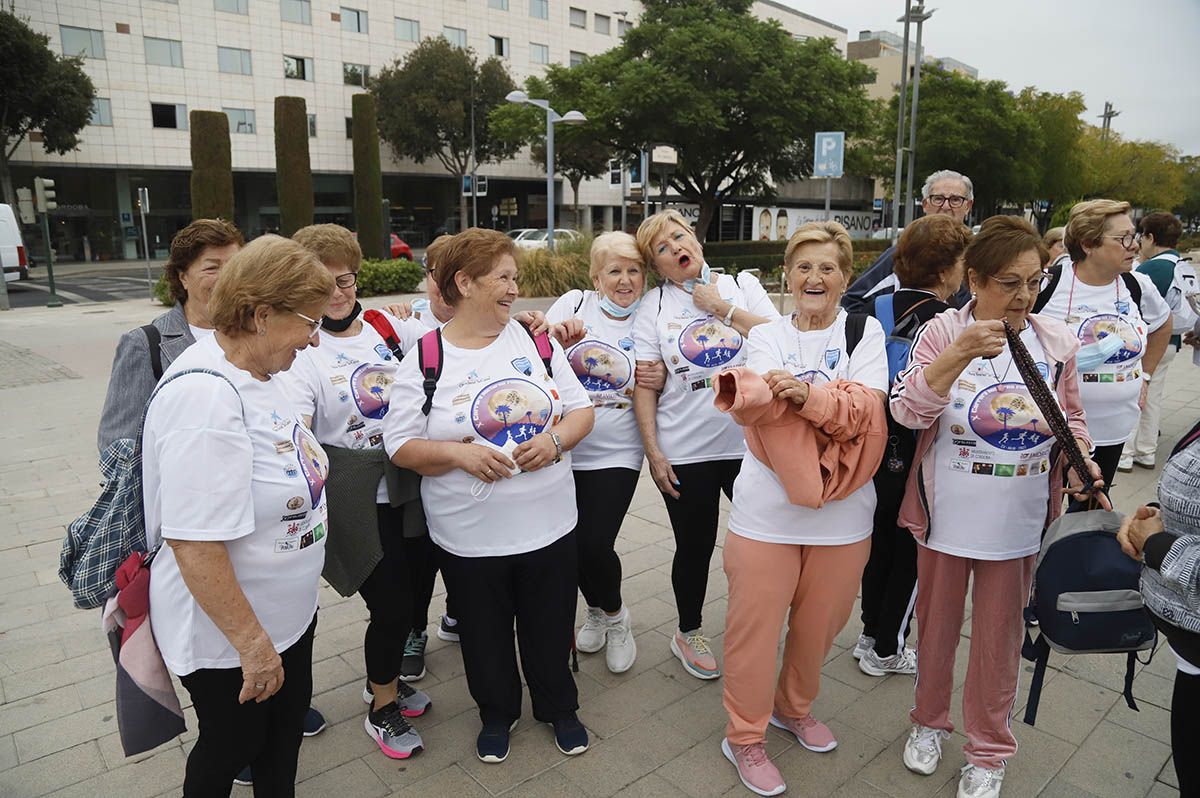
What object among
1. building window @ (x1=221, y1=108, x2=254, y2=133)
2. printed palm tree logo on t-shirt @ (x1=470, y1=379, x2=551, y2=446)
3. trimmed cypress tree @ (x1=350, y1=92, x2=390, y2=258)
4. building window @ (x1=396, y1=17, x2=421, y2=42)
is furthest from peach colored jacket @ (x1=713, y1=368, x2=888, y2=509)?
building window @ (x1=396, y1=17, x2=421, y2=42)

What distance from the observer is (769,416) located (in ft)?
8.42

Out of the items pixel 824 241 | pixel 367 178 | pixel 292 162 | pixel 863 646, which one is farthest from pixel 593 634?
pixel 367 178

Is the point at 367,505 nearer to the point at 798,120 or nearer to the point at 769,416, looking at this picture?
the point at 769,416

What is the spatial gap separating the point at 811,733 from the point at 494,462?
5.45 ft

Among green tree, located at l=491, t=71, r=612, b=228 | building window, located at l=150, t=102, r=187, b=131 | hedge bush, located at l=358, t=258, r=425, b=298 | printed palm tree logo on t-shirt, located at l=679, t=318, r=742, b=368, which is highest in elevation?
building window, located at l=150, t=102, r=187, b=131

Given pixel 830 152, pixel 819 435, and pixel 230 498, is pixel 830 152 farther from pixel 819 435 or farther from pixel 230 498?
pixel 230 498

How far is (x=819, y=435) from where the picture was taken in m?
2.68

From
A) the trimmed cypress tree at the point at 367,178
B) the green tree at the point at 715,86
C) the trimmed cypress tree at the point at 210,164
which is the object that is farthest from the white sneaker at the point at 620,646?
the green tree at the point at 715,86

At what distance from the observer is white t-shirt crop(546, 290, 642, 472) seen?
3541 millimetres

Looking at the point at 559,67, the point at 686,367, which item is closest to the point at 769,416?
the point at 686,367

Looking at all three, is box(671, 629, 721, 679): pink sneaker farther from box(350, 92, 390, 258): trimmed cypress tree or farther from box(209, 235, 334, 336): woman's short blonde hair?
box(350, 92, 390, 258): trimmed cypress tree

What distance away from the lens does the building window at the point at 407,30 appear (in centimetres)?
4478

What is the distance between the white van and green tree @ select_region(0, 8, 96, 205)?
14235 millimetres

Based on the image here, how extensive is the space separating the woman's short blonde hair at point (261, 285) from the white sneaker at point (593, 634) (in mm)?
2318
